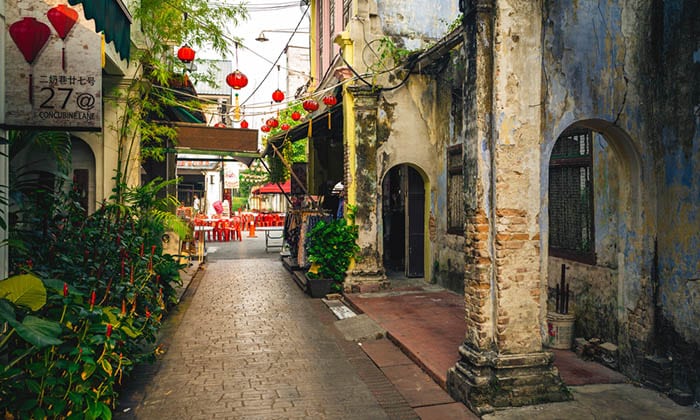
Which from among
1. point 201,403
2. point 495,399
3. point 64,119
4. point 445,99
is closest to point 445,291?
point 445,99

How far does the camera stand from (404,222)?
13992 mm

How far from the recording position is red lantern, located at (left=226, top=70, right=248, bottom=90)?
8.55m

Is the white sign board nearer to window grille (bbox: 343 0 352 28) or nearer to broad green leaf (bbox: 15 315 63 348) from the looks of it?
broad green leaf (bbox: 15 315 63 348)

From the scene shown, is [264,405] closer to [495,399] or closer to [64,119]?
[495,399]

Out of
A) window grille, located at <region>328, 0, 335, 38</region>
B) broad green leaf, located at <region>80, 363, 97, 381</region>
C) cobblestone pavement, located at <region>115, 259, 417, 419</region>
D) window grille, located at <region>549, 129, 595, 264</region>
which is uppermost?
window grille, located at <region>328, 0, 335, 38</region>

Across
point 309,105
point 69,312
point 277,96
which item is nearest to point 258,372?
point 69,312

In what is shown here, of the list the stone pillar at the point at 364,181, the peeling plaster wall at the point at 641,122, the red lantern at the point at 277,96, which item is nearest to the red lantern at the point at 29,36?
the peeling plaster wall at the point at 641,122

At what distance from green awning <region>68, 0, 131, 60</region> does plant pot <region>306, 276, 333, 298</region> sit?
664cm

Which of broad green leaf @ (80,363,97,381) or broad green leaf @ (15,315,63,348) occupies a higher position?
broad green leaf @ (15,315,63,348)

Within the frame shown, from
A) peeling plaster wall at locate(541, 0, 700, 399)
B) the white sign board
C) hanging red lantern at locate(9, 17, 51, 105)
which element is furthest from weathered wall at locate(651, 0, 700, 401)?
hanging red lantern at locate(9, 17, 51, 105)

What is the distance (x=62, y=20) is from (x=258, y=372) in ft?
13.5

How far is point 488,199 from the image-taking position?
16.0 feet

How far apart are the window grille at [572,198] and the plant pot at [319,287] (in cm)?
500

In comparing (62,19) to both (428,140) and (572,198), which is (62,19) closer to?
(572,198)
